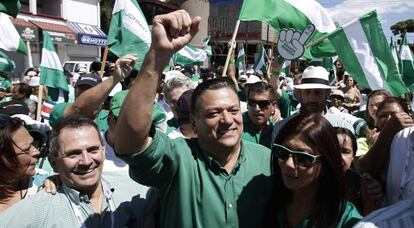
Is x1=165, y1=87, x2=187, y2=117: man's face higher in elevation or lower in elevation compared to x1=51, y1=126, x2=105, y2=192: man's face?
higher

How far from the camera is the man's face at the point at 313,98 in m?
3.96

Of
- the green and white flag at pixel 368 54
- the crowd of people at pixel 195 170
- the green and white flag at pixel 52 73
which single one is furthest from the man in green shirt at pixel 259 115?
the green and white flag at pixel 52 73

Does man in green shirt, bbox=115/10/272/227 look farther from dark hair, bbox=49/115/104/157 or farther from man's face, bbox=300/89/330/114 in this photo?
man's face, bbox=300/89/330/114

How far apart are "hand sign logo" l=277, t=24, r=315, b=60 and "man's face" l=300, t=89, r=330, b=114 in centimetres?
105

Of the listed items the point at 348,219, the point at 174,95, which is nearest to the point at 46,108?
the point at 174,95

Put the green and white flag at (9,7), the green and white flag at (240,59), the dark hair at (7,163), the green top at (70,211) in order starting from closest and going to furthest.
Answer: the green top at (70,211) < the dark hair at (7,163) < the green and white flag at (9,7) < the green and white flag at (240,59)

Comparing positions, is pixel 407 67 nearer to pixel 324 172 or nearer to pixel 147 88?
pixel 324 172

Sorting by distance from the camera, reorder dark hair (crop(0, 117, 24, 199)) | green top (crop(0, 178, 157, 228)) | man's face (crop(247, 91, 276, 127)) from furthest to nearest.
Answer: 1. man's face (crop(247, 91, 276, 127))
2. dark hair (crop(0, 117, 24, 199))
3. green top (crop(0, 178, 157, 228))

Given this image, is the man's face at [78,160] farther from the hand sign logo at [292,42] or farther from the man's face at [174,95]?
the hand sign logo at [292,42]

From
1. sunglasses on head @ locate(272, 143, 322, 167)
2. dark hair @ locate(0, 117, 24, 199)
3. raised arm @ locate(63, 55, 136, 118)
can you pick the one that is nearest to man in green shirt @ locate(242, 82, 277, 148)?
raised arm @ locate(63, 55, 136, 118)

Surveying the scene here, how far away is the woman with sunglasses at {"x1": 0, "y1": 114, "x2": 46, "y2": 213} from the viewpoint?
2.37 metres

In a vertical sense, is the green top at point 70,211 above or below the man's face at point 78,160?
below

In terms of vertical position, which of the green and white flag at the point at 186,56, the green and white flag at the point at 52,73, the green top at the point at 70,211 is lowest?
the green top at the point at 70,211

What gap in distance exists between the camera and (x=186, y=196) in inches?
77.9
